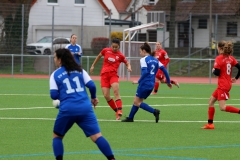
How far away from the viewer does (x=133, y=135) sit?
42.2 feet

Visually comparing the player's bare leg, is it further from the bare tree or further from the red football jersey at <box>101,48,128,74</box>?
the bare tree

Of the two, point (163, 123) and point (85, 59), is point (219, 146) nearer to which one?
point (163, 123)

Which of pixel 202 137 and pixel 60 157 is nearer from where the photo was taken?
pixel 60 157

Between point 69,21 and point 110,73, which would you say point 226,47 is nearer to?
point 110,73

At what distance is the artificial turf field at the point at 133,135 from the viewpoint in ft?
34.4

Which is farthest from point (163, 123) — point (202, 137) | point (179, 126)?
point (202, 137)

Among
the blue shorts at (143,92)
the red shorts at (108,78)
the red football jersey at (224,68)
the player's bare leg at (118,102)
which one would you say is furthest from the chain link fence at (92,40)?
the red football jersey at (224,68)

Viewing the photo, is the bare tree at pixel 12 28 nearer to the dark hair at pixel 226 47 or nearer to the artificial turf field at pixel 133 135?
the artificial turf field at pixel 133 135

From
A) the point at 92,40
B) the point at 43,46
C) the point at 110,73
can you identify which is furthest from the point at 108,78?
the point at 43,46

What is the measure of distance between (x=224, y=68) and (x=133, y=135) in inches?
97.3

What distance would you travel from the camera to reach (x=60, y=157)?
8.97m

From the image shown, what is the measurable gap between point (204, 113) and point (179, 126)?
3.33 m

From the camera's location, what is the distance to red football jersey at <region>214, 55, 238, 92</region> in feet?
44.9

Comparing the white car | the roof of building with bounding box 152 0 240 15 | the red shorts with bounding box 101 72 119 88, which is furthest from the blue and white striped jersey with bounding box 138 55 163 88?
the roof of building with bounding box 152 0 240 15
